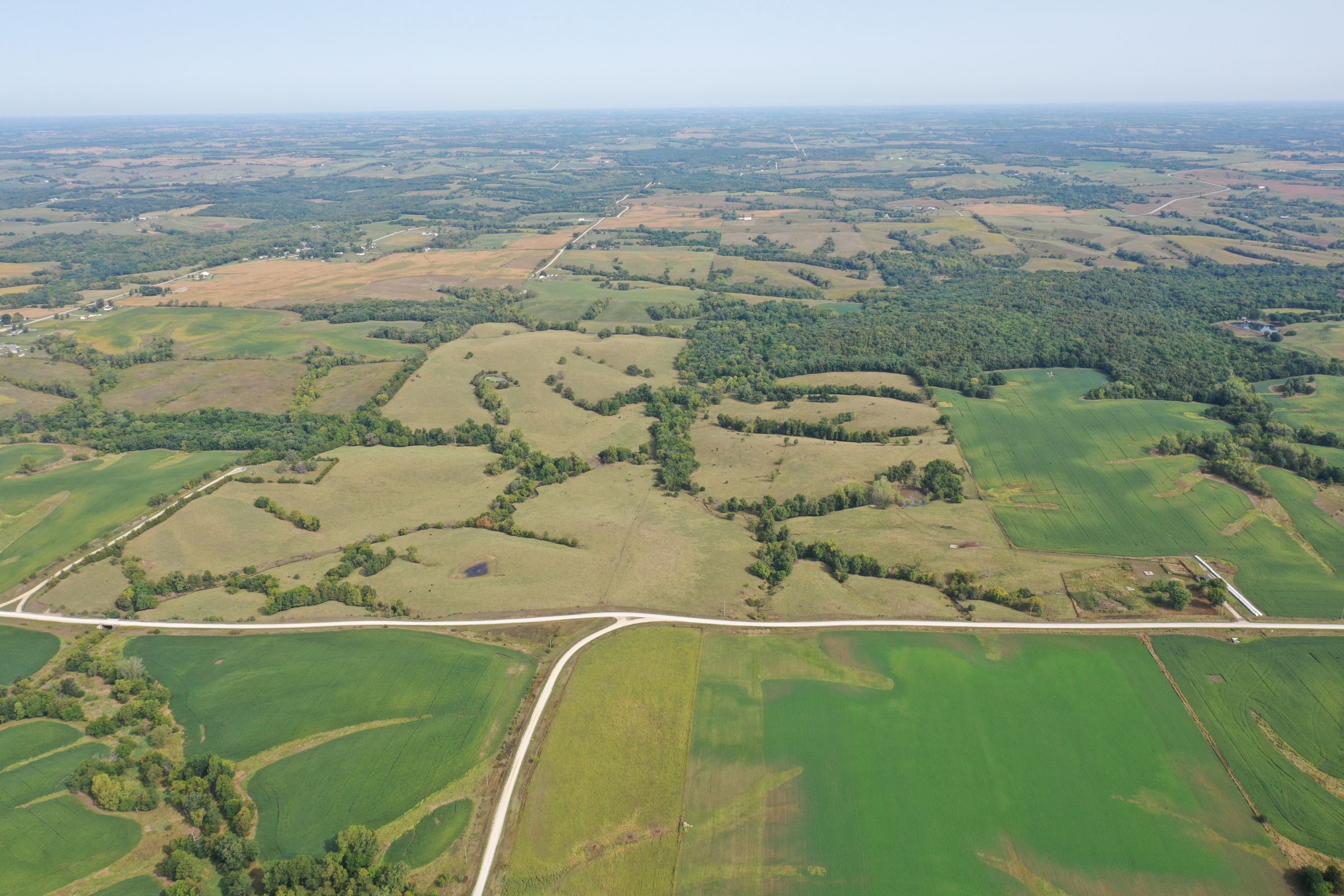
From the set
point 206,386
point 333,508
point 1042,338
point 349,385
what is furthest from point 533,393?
point 1042,338

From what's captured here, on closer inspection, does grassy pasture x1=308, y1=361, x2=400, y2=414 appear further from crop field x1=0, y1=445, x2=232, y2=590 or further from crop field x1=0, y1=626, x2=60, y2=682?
crop field x1=0, y1=626, x2=60, y2=682

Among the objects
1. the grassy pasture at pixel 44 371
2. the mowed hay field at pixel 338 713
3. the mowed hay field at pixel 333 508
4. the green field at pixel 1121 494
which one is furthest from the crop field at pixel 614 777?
the grassy pasture at pixel 44 371

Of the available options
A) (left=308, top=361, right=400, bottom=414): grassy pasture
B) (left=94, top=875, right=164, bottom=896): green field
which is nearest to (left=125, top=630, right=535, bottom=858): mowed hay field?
(left=94, top=875, right=164, bottom=896): green field

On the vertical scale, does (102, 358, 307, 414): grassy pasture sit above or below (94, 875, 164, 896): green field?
above

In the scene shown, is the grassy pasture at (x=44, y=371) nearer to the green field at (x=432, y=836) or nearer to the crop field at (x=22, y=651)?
the crop field at (x=22, y=651)

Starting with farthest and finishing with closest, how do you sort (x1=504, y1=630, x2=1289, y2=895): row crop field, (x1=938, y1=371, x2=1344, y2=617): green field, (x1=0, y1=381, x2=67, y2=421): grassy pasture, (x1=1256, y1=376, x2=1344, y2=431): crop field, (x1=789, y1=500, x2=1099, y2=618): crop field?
(x1=0, y1=381, x2=67, y2=421): grassy pasture < (x1=1256, y1=376, x2=1344, y2=431): crop field < (x1=789, y1=500, x2=1099, y2=618): crop field < (x1=938, y1=371, x2=1344, y2=617): green field < (x1=504, y1=630, x2=1289, y2=895): row crop field
